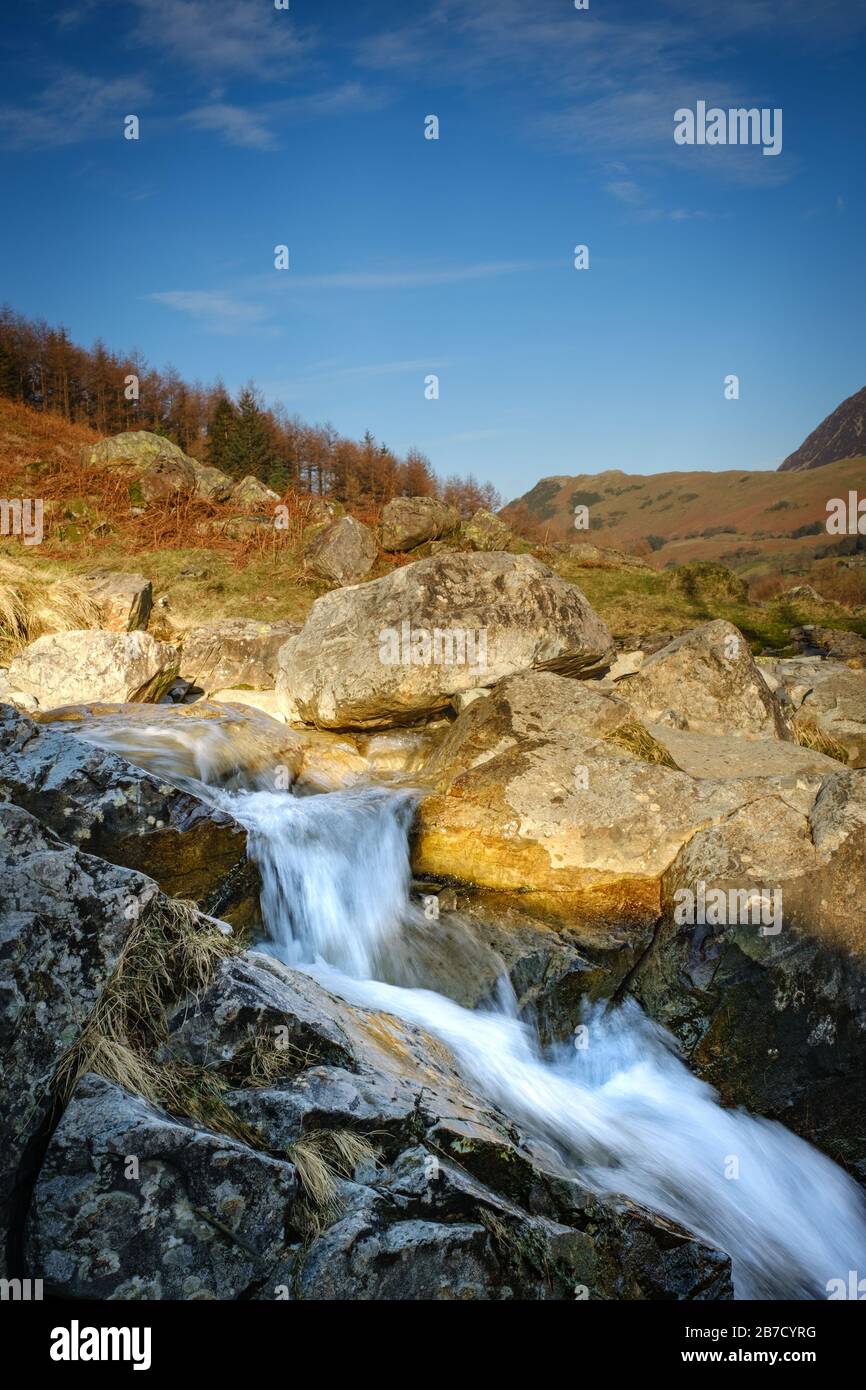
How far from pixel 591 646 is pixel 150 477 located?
53.0ft

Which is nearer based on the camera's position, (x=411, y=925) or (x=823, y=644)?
(x=411, y=925)

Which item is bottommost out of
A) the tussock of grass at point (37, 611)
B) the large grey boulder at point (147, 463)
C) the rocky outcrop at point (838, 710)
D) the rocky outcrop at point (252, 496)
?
the rocky outcrop at point (838, 710)

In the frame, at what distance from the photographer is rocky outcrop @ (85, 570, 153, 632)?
15484 mm

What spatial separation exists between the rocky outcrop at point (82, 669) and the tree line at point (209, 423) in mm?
12215

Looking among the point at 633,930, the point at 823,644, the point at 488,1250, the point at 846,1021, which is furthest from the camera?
the point at 823,644

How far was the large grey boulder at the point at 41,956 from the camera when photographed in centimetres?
340

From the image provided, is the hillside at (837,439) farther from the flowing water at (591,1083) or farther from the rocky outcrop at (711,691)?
the flowing water at (591,1083)

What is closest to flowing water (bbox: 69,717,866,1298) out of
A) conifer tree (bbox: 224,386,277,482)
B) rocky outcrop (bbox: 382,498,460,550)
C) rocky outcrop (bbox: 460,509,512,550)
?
rocky outcrop (bbox: 382,498,460,550)

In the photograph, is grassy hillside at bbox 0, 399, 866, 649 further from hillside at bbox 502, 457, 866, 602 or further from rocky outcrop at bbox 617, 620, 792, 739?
hillside at bbox 502, 457, 866, 602

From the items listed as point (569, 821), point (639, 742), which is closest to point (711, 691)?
point (639, 742)

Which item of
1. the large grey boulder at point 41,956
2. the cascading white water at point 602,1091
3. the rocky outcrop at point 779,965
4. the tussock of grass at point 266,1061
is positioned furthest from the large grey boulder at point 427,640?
the tussock of grass at point 266,1061

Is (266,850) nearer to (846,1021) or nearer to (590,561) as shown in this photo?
(846,1021)

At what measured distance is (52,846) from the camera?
13.8 ft

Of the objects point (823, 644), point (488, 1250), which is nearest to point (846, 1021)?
point (488, 1250)
